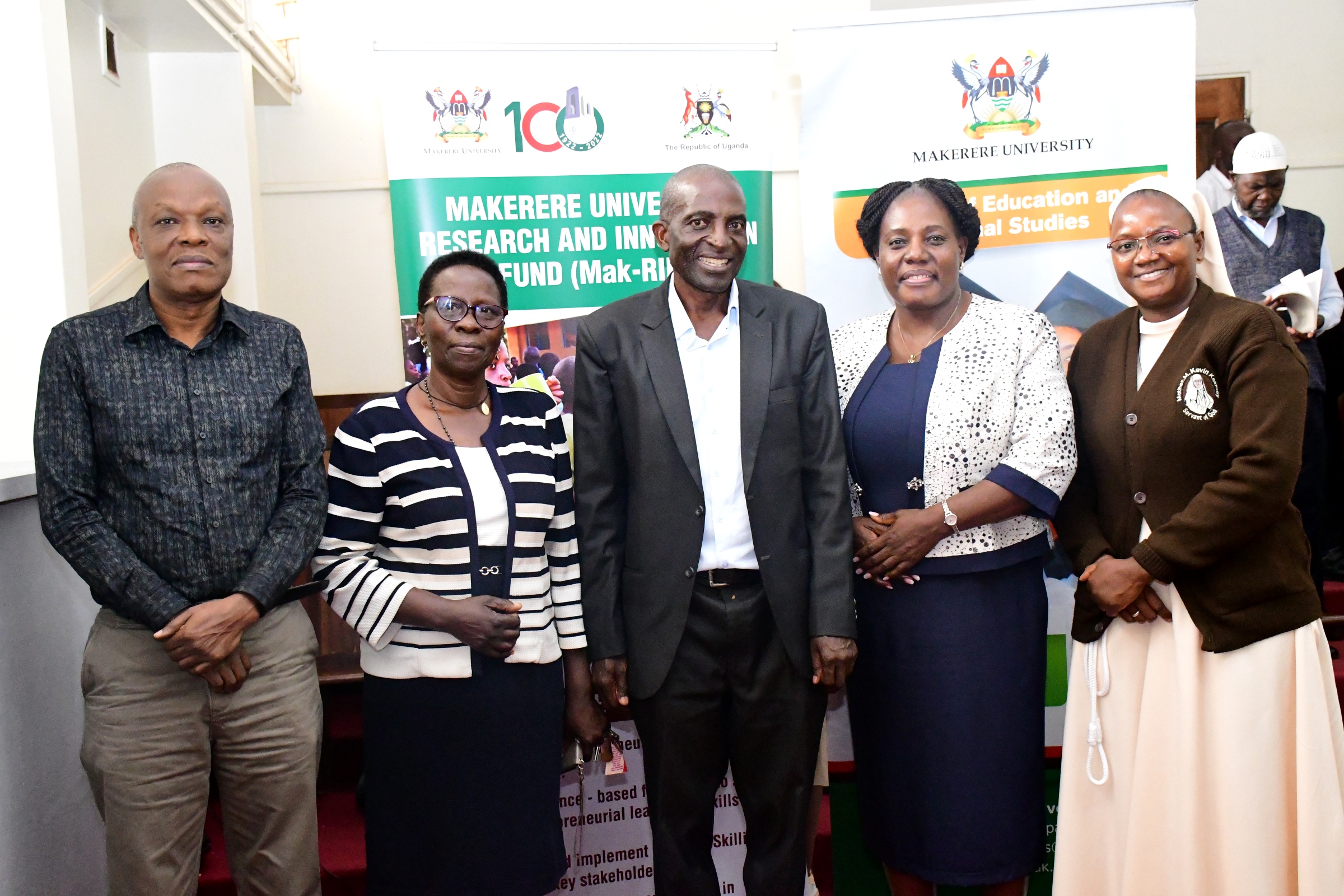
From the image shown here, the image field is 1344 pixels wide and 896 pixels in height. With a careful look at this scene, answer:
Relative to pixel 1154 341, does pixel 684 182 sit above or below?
above

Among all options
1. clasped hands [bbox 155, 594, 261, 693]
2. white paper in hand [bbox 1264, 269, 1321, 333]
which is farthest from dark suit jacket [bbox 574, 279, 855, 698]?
white paper in hand [bbox 1264, 269, 1321, 333]

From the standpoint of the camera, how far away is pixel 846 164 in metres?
3.37

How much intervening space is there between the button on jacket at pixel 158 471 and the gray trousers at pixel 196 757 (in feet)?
0.36

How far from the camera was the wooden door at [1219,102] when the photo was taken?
6.09m

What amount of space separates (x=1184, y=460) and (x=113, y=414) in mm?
2177

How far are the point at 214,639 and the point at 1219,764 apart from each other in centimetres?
203

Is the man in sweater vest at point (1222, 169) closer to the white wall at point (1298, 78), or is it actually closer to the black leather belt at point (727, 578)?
the white wall at point (1298, 78)

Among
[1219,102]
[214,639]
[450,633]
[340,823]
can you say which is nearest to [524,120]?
[450,633]

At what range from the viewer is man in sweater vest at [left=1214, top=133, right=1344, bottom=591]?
4.00 metres

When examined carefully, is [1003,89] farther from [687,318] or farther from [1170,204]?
[687,318]

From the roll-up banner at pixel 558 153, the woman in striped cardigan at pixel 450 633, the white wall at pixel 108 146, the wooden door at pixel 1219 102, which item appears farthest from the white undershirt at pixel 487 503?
the wooden door at pixel 1219 102

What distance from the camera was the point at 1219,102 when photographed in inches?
240

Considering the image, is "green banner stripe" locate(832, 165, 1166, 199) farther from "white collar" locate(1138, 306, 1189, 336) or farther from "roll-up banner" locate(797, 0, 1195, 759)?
"white collar" locate(1138, 306, 1189, 336)

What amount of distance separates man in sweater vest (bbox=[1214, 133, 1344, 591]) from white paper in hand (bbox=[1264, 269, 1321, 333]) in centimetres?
37
